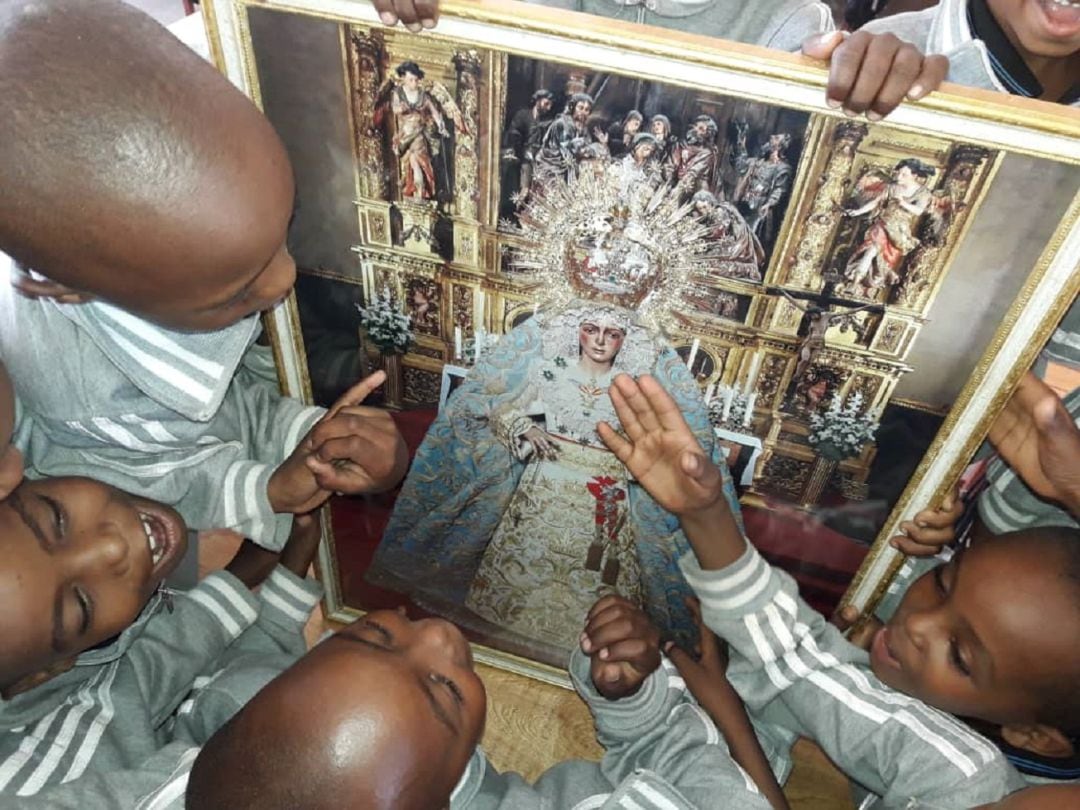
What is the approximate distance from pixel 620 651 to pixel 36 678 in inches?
26.8

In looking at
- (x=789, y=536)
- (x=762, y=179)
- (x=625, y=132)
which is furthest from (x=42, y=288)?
(x=789, y=536)

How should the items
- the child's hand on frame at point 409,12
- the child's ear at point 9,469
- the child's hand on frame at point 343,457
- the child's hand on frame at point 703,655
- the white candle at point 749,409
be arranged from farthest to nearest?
the child's hand on frame at point 703,655
the child's hand on frame at point 343,457
the white candle at point 749,409
the child's ear at point 9,469
the child's hand on frame at point 409,12

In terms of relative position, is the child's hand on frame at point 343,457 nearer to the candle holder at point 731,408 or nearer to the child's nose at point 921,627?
the candle holder at point 731,408

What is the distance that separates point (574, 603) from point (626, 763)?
23 cm

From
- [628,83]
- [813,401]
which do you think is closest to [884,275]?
[813,401]

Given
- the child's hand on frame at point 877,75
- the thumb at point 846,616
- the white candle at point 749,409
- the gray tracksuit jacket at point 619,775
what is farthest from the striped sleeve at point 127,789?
the child's hand on frame at point 877,75

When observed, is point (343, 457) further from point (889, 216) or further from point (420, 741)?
point (889, 216)

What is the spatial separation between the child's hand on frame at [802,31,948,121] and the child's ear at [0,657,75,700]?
984 millimetres

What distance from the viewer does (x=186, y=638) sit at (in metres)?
1.06

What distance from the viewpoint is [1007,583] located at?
32.2 inches

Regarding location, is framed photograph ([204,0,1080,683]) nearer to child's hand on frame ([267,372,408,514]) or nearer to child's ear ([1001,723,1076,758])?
child's hand on frame ([267,372,408,514])

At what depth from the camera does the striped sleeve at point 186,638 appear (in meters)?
1.01

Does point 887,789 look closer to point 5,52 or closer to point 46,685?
point 46,685

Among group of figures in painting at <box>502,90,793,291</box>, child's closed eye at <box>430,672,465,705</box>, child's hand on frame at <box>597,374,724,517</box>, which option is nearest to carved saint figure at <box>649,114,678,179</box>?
group of figures in painting at <box>502,90,793,291</box>
